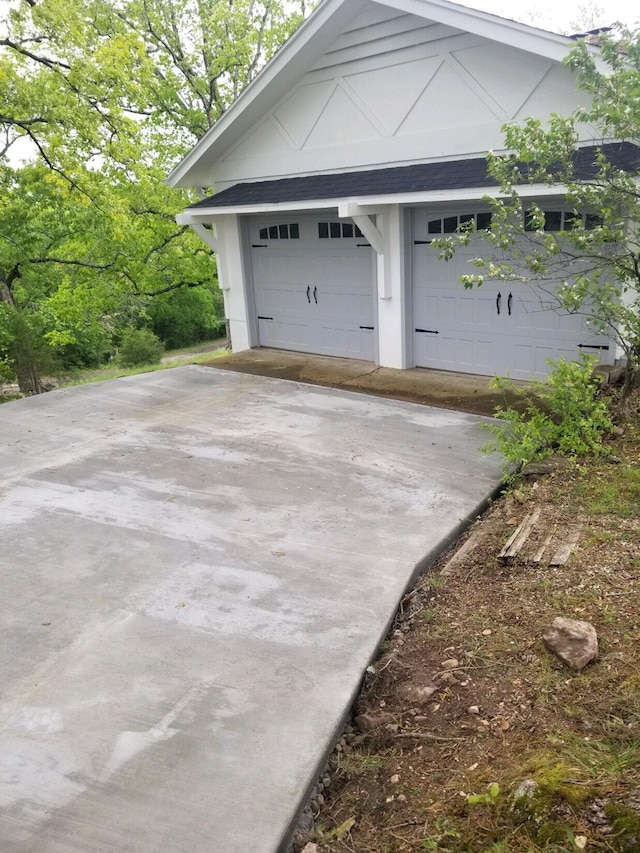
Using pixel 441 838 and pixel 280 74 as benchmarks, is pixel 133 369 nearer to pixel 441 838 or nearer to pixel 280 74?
pixel 280 74

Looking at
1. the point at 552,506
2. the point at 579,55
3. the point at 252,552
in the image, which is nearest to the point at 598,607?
the point at 552,506

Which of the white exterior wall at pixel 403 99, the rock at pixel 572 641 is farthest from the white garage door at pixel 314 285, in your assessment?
the rock at pixel 572 641

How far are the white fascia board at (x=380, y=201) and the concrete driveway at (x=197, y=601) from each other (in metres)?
2.61

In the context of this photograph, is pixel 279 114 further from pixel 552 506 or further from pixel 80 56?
pixel 552 506

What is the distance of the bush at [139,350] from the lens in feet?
69.9

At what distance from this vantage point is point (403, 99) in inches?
368

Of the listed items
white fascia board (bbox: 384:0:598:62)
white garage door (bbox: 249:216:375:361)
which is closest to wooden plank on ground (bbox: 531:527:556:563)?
white fascia board (bbox: 384:0:598:62)

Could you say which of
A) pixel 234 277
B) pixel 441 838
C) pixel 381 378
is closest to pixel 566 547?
pixel 441 838

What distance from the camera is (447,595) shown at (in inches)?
164

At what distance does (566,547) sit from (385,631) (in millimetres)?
1419

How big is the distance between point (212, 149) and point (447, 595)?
9687mm

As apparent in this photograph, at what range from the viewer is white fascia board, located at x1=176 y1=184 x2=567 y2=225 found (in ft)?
23.6

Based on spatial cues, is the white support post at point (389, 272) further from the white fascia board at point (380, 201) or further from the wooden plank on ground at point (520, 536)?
the wooden plank on ground at point (520, 536)

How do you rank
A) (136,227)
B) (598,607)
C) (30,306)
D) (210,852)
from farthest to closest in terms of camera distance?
(30,306) < (136,227) < (598,607) < (210,852)
